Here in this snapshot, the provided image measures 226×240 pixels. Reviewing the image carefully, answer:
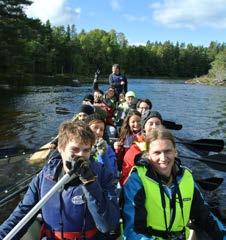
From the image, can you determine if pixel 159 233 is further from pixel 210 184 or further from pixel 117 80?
pixel 117 80

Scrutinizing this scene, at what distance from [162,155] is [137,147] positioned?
1976mm

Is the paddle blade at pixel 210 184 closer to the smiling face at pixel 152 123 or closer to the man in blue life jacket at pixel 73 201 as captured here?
the smiling face at pixel 152 123

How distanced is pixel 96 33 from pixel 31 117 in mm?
94905

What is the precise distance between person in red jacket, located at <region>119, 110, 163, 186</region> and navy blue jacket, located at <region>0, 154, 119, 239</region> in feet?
6.15

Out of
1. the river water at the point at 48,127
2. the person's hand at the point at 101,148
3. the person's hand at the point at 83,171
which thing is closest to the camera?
the person's hand at the point at 83,171

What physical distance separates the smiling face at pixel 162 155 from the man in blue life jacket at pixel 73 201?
44cm

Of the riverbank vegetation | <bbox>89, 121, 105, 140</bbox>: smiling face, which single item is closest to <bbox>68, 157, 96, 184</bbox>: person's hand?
<bbox>89, 121, 105, 140</bbox>: smiling face

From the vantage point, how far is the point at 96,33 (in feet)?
365

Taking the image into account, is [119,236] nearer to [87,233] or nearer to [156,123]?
[87,233]

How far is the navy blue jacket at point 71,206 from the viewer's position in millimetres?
3088

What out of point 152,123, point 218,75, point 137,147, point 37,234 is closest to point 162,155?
point 37,234

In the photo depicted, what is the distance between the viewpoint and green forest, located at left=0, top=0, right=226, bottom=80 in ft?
126

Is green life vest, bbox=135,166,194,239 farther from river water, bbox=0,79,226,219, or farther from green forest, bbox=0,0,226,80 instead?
green forest, bbox=0,0,226,80

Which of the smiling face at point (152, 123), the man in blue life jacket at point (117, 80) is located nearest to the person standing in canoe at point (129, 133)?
the smiling face at point (152, 123)
